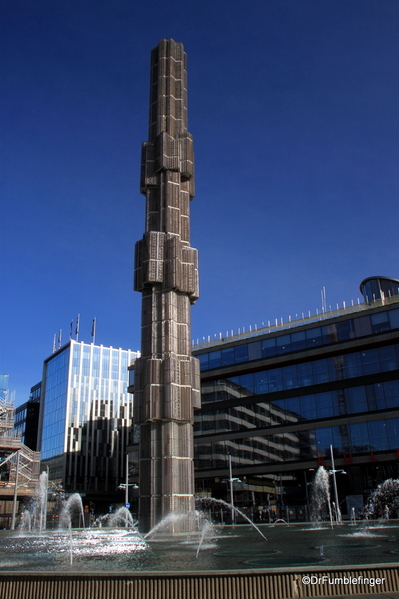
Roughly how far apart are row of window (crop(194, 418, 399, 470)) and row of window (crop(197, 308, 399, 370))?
31.4ft

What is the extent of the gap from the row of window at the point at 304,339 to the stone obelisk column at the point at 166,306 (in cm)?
2803

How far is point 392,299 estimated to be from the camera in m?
58.2

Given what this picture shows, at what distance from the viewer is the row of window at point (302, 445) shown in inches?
2111

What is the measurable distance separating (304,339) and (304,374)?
160 inches

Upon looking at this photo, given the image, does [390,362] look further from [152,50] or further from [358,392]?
[152,50]

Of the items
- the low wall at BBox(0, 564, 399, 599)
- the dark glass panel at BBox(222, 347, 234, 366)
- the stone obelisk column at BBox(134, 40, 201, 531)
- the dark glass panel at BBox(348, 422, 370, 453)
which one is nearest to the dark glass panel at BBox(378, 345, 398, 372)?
the dark glass panel at BBox(348, 422, 370, 453)

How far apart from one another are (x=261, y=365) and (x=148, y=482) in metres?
34.3

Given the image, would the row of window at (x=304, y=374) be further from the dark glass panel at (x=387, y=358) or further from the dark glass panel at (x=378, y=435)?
the dark glass panel at (x=378, y=435)

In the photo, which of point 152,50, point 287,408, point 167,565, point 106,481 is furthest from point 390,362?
point 106,481

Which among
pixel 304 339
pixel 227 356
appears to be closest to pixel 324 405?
pixel 304 339

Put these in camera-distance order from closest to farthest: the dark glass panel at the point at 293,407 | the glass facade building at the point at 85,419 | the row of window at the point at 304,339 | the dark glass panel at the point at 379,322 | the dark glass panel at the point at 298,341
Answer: the dark glass panel at the point at 379,322
the row of window at the point at 304,339
the dark glass panel at the point at 293,407
the dark glass panel at the point at 298,341
the glass facade building at the point at 85,419

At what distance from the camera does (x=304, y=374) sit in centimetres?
6097

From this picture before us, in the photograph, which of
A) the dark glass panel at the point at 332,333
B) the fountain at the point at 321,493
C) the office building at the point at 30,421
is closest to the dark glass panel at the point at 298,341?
the dark glass panel at the point at 332,333

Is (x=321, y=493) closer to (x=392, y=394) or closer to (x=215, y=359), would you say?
(x=392, y=394)
